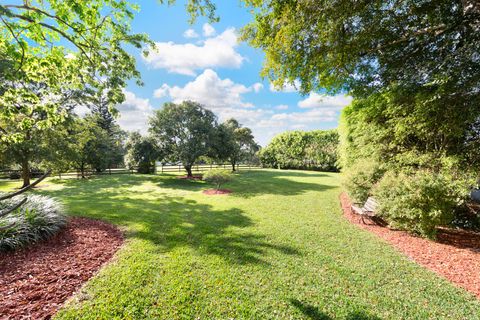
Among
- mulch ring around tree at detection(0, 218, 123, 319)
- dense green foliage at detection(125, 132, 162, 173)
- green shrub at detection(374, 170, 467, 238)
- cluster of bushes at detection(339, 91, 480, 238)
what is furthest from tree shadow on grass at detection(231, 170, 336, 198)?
dense green foliage at detection(125, 132, 162, 173)

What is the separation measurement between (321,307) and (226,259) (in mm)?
1968

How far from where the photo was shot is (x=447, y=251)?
15.7 feet

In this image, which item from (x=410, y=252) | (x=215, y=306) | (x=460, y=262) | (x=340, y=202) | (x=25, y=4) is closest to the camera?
(x=215, y=306)

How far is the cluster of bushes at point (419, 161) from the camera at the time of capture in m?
5.03

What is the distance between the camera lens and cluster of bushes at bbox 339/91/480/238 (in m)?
5.03

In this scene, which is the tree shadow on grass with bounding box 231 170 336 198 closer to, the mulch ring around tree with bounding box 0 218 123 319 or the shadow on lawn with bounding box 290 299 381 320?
the mulch ring around tree with bounding box 0 218 123 319

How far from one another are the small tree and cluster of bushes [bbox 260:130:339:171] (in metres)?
14.6

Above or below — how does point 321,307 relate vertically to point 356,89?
below

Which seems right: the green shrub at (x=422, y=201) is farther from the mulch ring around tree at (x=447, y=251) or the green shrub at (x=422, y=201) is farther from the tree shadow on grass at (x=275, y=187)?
the tree shadow on grass at (x=275, y=187)

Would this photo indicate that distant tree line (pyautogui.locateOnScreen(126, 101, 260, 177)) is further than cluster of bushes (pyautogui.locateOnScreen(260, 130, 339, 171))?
No

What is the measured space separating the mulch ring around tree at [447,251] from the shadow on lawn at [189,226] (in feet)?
9.21

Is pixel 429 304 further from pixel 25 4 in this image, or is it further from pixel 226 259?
pixel 25 4

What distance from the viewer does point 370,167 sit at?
7074 millimetres

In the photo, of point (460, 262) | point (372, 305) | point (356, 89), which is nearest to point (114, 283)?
point (372, 305)
